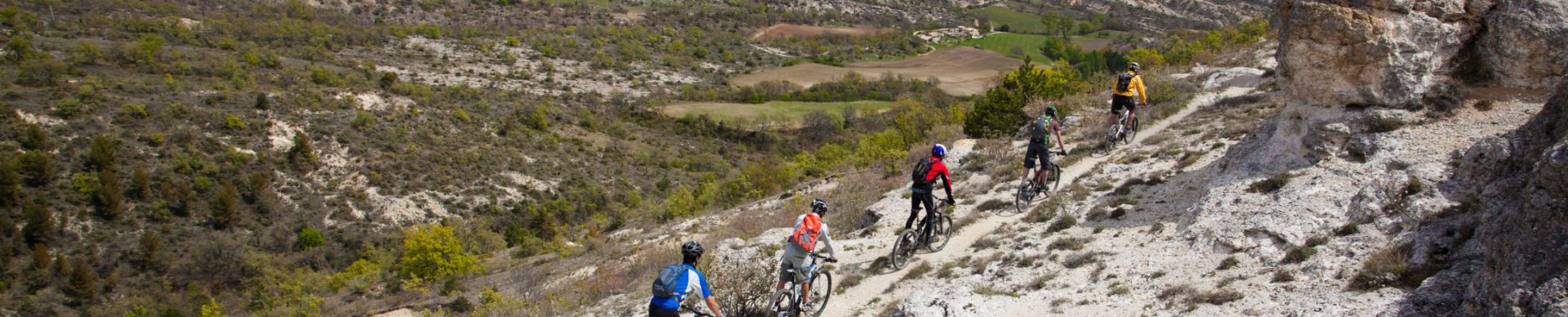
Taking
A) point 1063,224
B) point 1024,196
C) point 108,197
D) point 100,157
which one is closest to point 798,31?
point 100,157

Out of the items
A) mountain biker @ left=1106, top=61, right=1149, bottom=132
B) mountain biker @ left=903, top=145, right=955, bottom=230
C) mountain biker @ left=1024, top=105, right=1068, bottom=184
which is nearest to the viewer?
mountain biker @ left=903, top=145, right=955, bottom=230

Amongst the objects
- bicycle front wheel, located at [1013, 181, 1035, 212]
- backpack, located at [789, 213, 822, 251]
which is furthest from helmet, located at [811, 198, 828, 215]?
bicycle front wheel, located at [1013, 181, 1035, 212]

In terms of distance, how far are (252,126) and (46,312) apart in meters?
18.2

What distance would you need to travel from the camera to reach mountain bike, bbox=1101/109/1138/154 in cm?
1872

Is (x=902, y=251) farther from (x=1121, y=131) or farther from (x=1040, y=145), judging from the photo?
(x=1121, y=131)

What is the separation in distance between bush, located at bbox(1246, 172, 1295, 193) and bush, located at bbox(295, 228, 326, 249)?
46.3 metres

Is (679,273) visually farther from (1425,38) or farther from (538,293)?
(538,293)

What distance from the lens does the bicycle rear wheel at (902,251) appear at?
43.7 ft

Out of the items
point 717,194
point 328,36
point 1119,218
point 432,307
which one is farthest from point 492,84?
point 1119,218

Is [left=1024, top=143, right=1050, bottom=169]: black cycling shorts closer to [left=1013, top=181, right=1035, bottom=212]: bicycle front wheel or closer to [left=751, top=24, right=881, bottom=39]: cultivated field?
[left=1013, top=181, right=1035, bottom=212]: bicycle front wheel

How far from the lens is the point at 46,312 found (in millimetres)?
37312

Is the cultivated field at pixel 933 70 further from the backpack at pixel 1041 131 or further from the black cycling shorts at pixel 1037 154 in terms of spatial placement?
the backpack at pixel 1041 131

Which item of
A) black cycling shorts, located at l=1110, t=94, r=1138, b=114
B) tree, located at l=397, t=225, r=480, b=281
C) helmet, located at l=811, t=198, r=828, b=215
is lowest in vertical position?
tree, located at l=397, t=225, r=480, b=281

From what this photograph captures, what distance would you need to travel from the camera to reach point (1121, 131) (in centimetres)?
1911
